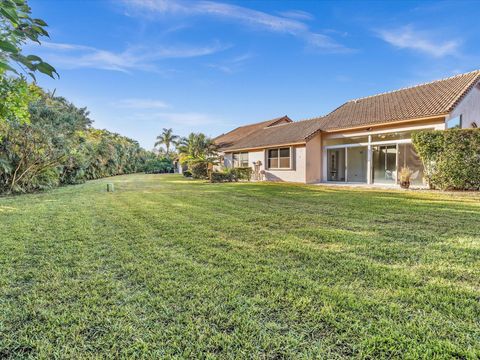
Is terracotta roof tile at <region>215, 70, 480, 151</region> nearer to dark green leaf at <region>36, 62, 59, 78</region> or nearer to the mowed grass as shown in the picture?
the mowed grass

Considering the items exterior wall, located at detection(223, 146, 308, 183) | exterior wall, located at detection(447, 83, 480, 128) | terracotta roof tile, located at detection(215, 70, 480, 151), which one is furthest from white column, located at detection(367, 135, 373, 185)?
exterior wall, located at detection(447, 83, 480, 128)

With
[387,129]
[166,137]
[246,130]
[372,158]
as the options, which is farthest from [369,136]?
[166,137]

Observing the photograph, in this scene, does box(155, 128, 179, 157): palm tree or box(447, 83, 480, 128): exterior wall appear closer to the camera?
box(447, 83, 480, 128): exterior wall

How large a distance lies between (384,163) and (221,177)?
37.1 feet

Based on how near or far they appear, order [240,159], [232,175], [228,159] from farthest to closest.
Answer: [228,159], [240,159], [232,175]

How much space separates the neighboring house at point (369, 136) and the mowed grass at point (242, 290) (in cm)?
927

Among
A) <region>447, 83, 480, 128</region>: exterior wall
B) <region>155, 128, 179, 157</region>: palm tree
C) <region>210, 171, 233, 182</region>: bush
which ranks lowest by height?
<region>210, 171, 233, 182</region>: bush

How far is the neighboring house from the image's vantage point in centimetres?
1323

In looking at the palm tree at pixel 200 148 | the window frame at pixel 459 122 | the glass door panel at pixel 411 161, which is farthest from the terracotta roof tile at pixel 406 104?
the palm tree at pixel 200 148

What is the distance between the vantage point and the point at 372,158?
1569 centimetres

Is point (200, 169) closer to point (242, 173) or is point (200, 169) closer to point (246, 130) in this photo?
point (242, 173)

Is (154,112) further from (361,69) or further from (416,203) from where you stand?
(416,203)

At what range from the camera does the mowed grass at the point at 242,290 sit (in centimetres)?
220

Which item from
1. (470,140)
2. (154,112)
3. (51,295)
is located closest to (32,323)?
(51,295)
